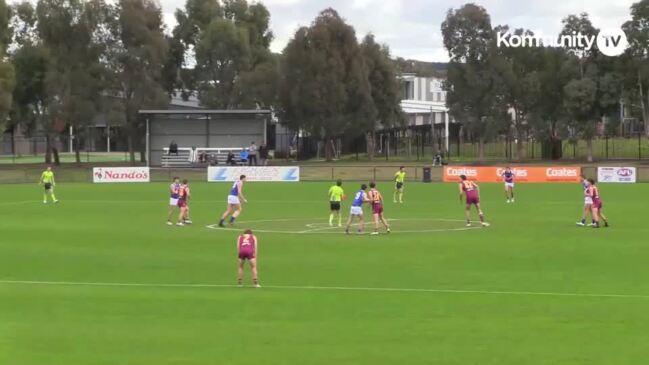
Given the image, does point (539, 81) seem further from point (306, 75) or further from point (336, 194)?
point (336, 194)

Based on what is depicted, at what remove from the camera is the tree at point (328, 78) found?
88.2 m

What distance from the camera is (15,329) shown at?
51.1ft

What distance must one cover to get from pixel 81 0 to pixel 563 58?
4623 cm

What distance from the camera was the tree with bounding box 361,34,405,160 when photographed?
3755 inches

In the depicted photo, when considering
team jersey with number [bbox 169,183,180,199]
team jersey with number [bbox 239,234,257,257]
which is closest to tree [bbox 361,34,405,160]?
team jersey with number [bbox 169,183,180,199]

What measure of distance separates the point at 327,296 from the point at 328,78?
228ft

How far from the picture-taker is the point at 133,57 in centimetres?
9000

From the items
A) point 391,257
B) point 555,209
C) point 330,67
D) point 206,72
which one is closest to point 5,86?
point 206,72

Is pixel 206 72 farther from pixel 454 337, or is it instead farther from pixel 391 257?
pixel 454 337

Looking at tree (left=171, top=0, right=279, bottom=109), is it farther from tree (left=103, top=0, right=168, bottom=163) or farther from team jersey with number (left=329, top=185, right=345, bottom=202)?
team jersey with number (left=329, top=185, right=345, bottom=202)

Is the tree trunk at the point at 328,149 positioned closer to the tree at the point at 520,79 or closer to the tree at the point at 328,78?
the tree at the point at 328,78

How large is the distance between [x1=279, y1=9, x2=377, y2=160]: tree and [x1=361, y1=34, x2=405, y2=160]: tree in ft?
14.0

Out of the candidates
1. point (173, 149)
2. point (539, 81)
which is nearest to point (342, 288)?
point (173, 149)

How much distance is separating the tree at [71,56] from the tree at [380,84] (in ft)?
88.6
